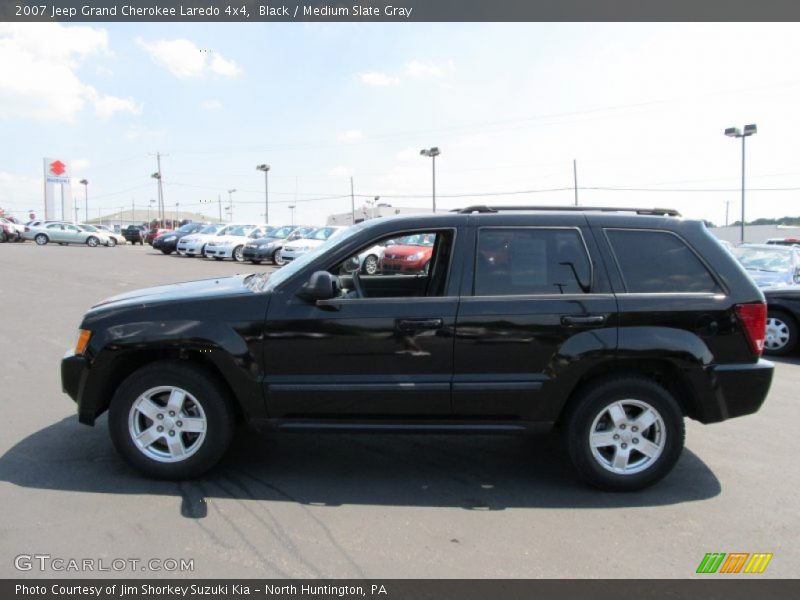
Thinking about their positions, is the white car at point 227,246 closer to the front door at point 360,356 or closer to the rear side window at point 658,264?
the front door at point 360,356

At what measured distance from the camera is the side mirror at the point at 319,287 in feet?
12.9

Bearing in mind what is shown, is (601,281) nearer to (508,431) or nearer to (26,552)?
(508,431)

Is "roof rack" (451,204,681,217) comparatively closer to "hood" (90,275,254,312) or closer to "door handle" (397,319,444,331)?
"door handle" (397,319,444,331)

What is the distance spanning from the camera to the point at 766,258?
37.5ft

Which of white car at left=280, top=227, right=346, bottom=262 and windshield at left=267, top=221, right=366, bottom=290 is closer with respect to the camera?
windshield at left=267, top=221, right=366, bottom=290

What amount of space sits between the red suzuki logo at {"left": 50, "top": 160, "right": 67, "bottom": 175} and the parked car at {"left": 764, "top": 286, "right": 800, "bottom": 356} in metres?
86.1

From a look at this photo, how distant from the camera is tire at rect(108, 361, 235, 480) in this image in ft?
13.3

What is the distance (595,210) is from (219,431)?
3.12 meters

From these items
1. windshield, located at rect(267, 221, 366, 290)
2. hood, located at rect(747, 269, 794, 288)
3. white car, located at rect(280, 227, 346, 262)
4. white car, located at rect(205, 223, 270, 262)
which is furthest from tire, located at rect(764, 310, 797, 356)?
white car, located at rect(205, 223, 270, 262)

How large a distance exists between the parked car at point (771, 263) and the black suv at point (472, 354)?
7.48 m

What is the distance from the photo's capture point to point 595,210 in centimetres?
446

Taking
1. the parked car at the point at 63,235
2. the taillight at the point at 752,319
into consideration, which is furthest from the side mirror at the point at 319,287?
the parked car at the point at 63,235

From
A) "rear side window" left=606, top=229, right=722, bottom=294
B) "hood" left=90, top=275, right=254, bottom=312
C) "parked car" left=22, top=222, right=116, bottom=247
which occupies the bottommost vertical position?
"hood" left=90, top=275, right=254, bottom=312
